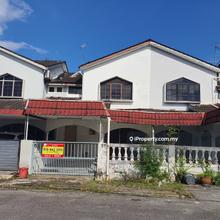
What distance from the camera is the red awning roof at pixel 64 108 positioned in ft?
39.5

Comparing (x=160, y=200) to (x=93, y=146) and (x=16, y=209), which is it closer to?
(x=16, y=209)

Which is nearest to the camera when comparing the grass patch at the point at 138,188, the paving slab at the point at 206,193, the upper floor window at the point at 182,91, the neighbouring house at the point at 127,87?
the paving slab at the point at 206,193

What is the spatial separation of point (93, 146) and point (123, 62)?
8.42 metres

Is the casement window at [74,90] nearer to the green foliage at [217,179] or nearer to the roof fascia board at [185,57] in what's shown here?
the roof fascia board at [185,57]

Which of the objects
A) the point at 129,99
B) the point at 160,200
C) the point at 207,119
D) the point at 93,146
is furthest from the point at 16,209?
the point at 129,99

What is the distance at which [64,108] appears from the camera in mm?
12242

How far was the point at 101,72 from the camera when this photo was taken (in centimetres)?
1895

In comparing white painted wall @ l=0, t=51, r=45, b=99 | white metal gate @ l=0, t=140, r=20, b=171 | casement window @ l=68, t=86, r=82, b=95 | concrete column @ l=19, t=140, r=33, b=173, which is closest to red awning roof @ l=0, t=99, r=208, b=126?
concrete column @ l=19, t=140, r=33, b=173

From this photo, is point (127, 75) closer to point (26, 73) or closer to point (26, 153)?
point (26, 73)

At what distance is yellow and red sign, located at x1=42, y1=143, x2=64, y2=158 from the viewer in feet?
38.3

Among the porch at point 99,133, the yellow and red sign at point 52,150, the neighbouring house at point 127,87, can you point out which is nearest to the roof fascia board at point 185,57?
the neighbouring house at point 127,87

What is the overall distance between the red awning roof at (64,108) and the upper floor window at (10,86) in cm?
726

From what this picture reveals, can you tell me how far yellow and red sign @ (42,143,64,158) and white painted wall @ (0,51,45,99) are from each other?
8064 mm

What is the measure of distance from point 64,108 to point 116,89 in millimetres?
7125
